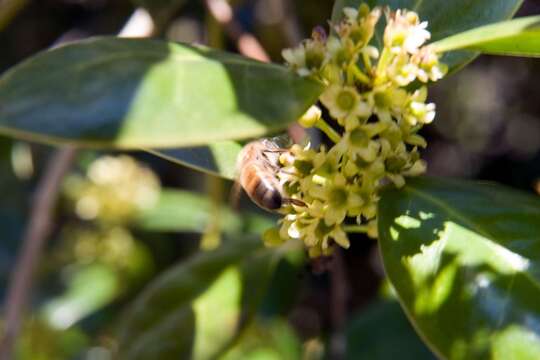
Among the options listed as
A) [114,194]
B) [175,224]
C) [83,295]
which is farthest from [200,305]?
[83,295]

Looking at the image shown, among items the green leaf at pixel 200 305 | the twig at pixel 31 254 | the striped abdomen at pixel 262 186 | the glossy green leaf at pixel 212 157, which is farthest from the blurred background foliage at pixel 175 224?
the striped abdomen at pixel 262 186

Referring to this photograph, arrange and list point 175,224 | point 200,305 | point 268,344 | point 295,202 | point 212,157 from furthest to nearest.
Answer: point 175,224
point 268,344
point 200,305
point 212,157
point 295,202

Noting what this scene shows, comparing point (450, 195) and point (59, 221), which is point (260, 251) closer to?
point (450, 195)

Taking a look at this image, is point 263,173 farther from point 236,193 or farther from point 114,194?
point 114,194

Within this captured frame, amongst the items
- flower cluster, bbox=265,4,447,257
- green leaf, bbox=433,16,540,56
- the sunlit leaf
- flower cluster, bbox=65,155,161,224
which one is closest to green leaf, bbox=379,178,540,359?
flower cluster, bbox=265,4,447,257

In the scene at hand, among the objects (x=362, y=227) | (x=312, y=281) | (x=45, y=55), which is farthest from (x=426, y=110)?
(x=312, y=281)

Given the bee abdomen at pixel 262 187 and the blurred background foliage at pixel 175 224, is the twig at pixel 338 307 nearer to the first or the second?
the blurred background foliage at pixel 175 224
